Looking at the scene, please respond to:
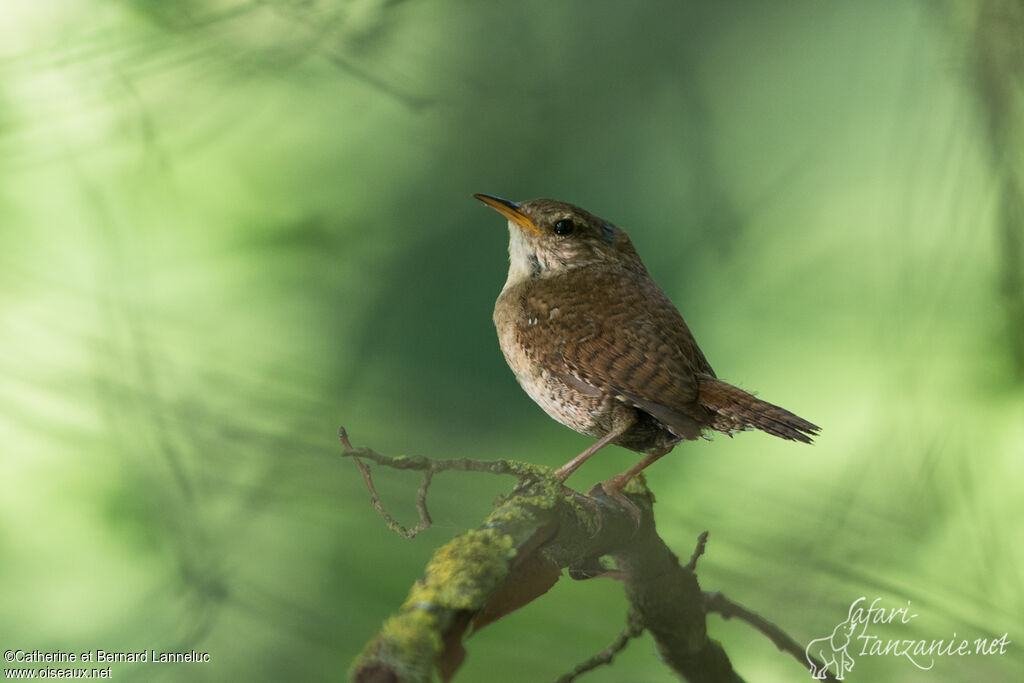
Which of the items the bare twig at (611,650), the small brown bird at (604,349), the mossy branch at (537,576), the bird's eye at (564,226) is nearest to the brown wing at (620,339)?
the small brown bird at (604,349)

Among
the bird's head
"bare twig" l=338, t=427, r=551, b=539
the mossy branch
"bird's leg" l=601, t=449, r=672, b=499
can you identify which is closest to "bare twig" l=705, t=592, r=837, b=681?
the mossy branch

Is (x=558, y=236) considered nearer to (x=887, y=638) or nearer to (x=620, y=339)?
(x=620, y=339)

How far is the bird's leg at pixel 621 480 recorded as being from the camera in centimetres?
163

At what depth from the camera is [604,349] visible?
1.64 m

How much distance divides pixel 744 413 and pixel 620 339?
287 mm

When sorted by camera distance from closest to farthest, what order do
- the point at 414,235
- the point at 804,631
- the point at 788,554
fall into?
the point at 804,631 < the point at 788,554 < the point at 414,235

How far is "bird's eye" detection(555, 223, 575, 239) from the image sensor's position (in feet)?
6.22

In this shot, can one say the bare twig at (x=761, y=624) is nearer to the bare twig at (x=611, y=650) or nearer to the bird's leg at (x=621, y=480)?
the bare twig at (x=611, y=650)

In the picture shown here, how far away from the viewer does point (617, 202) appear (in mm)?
2768

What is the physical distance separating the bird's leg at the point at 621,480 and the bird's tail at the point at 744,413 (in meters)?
0.16

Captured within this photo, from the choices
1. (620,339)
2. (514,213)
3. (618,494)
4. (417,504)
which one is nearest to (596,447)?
(618,494)

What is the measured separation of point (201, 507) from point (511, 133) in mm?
1523

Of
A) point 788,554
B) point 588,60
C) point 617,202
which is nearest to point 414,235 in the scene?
point 617,202

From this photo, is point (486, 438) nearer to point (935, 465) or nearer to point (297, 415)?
point (297, 415)
